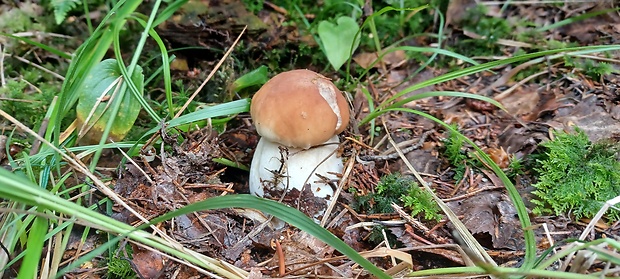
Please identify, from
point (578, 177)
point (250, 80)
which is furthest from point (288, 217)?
point (578, 177)

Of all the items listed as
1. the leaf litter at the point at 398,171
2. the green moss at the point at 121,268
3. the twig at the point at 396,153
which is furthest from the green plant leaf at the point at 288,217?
the twig at the point at 396,153

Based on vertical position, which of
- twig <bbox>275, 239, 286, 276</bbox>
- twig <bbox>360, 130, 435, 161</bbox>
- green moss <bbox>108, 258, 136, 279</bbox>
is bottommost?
green moss <bbox>108, 258, 136, 279</bbox>

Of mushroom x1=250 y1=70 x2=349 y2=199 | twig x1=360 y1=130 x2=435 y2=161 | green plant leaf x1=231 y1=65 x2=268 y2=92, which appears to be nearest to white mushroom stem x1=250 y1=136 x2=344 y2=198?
mushroom x1=250 y1=70 x2=349 y2=199

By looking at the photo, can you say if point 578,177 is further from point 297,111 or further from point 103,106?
point 103,106

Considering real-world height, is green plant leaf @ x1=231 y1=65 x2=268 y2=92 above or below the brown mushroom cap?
below

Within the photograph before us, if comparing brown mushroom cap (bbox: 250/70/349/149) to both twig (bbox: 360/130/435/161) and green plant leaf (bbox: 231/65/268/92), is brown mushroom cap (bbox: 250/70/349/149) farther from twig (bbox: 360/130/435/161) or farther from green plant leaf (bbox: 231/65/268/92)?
green plant leaf (bbox: 231/65/268/92)

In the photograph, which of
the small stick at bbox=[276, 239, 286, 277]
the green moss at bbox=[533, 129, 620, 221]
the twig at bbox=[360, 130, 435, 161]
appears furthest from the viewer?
the twig at bbox=[360, 130, 435, 161]

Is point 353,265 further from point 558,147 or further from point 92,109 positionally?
point 92,109
